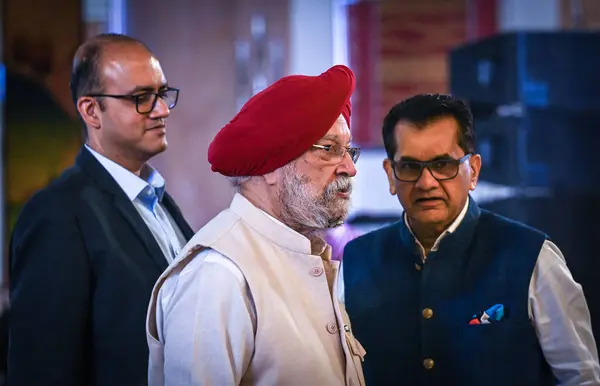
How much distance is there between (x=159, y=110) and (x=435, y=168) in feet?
2.63

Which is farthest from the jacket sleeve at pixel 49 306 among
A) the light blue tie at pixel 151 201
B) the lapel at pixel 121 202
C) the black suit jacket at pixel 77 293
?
the light blue tie at pixel 151 201

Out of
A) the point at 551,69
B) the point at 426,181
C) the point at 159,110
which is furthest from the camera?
the point at 551,69

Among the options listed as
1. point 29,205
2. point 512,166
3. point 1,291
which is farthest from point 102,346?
point 1,291

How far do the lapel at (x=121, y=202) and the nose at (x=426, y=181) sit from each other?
0.71 m

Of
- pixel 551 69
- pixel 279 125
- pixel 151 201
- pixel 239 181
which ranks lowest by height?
pixel 151 201

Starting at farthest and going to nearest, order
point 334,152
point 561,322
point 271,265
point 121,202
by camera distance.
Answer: point 121,202 < point 561,322 < point 334,152 < point 271,265

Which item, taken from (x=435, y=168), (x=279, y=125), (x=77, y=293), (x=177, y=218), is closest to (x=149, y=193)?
(x=177, y=218)

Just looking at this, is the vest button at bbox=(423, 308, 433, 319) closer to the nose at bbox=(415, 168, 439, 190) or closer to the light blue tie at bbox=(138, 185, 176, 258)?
the nose at bbox=(415, 168, 439, 190)

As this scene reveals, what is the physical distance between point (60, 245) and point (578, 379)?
4.26 feet

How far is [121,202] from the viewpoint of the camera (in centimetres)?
194

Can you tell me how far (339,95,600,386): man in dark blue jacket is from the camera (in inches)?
68.2

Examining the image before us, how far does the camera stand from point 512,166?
126 inches

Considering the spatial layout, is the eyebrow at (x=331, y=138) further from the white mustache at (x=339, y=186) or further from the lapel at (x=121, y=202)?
the lapel at (x=121, y=202)

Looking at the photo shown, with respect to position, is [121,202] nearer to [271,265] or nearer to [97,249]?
[97,249]
